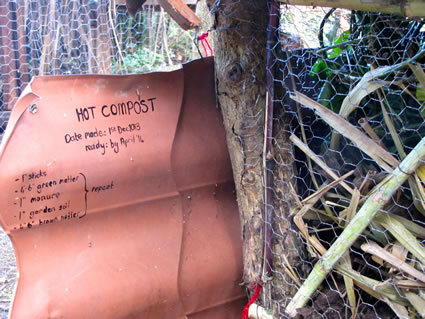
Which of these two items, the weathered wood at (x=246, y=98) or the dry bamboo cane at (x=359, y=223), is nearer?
the dry bamboo cane at (x=359, y=223)

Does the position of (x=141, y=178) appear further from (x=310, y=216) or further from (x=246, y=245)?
(x=310, y=216)

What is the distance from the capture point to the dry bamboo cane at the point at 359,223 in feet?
2.95

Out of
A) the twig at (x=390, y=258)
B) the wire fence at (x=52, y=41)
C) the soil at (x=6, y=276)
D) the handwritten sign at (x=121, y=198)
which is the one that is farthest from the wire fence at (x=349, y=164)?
the wire fence at (x=52, y=41)

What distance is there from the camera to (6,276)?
6.97 feet

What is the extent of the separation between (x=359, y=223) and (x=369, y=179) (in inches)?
4.2

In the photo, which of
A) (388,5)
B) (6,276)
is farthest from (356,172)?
(6,276)

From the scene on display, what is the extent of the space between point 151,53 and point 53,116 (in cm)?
340

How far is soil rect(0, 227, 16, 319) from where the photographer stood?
6.14 feet

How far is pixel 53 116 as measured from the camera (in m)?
1.10

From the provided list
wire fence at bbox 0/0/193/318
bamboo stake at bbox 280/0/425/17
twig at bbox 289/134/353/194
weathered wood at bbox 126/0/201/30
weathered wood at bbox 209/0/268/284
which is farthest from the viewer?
wire fence at bbox 0/0/193/318

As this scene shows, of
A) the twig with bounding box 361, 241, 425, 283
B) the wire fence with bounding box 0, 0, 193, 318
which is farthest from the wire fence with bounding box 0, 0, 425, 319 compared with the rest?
the wire fence with bounding box 0, 0, 193, 318

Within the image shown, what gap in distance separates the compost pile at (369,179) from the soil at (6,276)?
130 cm

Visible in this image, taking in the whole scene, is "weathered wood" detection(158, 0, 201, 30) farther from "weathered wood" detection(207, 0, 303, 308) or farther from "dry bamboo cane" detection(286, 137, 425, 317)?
"dry bamboo cane" detection(286, 137, 425, 317)

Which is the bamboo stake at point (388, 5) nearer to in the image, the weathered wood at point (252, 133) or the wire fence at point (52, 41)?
the weathered wood at point (252, 133)
